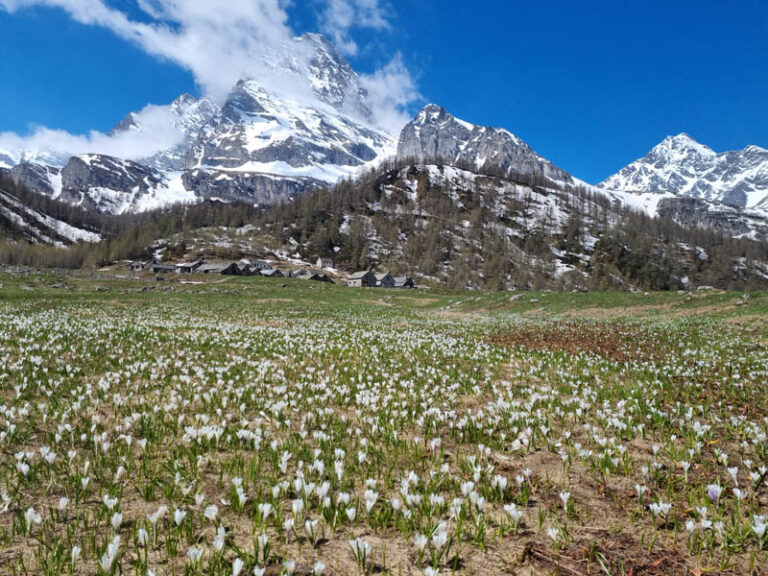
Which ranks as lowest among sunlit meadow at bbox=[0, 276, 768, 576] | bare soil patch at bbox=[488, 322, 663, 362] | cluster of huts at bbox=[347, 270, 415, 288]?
sunlit meadow at bbox=[0, 276, 768, 576]

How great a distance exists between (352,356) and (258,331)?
712 cm

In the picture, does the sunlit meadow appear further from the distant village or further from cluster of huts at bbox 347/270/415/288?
cluster of huts at bbox 347/270/415/288

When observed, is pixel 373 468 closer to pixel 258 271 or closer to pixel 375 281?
pixel 375 281

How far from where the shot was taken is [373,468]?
4.84 meters

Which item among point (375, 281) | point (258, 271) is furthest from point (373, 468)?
point (258, 271)

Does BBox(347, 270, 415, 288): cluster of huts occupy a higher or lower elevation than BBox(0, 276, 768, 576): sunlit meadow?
higher

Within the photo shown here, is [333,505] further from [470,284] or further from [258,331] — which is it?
[470,284]

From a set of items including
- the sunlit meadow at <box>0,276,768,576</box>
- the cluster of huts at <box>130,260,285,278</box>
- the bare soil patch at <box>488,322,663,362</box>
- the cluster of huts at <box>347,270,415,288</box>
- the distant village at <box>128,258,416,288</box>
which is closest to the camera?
the sunlit meadow at <box>0,276,768,576</box>

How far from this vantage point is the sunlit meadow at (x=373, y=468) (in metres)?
3.27

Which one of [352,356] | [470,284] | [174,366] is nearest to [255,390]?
[174,366]

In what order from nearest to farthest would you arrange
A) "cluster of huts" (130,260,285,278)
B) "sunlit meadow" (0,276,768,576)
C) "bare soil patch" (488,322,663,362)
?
"sunlit meadow" (0,276,768,576) → "bare soil patch" (488,322,663,362) → "cluster of huts" (130,260,285,278)

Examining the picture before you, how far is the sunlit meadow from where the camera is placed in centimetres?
327

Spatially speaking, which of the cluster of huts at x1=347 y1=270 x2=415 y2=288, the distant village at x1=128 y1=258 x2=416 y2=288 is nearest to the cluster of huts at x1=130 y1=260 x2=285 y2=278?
the distant village at x1=128 y1=258 x2=416 y2=288

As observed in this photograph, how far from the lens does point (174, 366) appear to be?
996 cm
